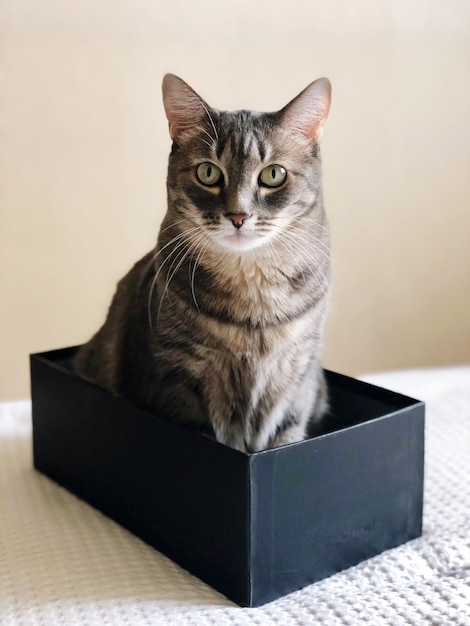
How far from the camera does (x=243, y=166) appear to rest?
3.09ft

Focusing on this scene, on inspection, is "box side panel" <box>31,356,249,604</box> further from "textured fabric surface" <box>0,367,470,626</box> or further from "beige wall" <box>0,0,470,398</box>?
"beige wall" <box>0,0,470,398</box>

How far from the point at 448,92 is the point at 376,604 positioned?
1.33 metres

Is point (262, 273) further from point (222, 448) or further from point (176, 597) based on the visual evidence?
point (176, 597)

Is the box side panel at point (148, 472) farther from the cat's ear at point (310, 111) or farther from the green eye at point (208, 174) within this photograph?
the cat's ear at point (310, 111)

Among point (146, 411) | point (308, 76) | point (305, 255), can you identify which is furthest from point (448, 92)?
point (146, 411)

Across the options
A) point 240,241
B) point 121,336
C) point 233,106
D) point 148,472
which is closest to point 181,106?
point 240,241

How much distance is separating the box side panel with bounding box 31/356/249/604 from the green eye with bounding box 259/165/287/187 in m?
0.30

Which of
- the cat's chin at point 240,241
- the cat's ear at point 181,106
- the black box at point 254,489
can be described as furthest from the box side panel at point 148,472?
the cat's ear at point 181,106

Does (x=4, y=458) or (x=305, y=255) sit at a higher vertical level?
(x=305, y=255)

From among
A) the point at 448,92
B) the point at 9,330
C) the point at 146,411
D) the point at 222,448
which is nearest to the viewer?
the point at 222,448

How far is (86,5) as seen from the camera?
156 cm

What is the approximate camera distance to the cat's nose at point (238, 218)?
0.91 m

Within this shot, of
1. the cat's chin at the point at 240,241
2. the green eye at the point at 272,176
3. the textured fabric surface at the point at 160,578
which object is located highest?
the green eye at the point at 272,176

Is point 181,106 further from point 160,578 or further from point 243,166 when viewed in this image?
point 160,578
